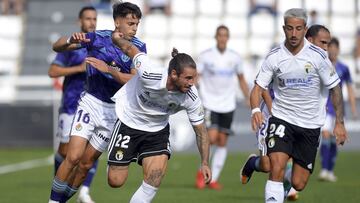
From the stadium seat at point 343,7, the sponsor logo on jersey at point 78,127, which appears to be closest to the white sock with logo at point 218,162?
the sponsor logo on jersey at point 78,127

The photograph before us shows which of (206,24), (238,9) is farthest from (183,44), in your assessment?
(238,9)

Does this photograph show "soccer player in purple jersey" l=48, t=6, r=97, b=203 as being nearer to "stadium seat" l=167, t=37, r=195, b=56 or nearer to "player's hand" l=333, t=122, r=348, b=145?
"player's hand" l=333, t=122, r=348, b=145

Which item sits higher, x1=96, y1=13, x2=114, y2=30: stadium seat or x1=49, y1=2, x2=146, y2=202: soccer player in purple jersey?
x1=49, y1=2, x2=146, y2=202: soccer player in purple jersey

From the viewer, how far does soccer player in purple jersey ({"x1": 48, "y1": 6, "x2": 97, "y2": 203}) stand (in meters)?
12.9

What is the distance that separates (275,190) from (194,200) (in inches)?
130

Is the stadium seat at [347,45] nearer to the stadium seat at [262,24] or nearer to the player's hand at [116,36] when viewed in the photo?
the stadium seat at [262,24]

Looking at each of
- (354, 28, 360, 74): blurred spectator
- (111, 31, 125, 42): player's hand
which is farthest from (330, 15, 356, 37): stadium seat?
(111, 31, 125, 42): player's hand

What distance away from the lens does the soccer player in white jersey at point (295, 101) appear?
34.4 feet

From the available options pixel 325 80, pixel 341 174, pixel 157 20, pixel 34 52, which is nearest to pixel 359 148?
pixel 341 174

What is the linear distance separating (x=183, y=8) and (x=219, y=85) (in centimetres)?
1332

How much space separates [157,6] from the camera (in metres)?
30.2

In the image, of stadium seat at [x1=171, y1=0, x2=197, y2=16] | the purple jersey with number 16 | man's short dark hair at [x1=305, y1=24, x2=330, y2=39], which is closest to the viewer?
the purple jersey with number 16

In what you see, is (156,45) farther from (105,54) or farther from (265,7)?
(105,54)

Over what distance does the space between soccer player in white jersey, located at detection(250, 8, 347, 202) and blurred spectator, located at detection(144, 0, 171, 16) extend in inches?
762
